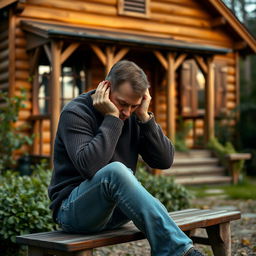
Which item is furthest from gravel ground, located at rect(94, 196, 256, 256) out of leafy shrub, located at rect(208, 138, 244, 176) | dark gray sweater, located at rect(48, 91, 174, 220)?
leafy shrub, located at rect(208, 138, 244, 176)

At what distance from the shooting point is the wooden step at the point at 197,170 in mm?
11398

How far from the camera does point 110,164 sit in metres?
3.19

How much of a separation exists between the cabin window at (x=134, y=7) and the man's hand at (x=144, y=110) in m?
9.40

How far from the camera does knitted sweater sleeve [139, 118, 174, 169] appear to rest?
12.1 ft

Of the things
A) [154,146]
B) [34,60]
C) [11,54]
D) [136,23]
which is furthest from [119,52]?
[154,146]

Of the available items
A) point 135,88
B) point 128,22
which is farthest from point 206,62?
point 135,88

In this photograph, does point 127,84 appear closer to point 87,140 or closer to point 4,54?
point 87,140

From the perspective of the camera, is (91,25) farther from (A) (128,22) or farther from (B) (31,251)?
(B) (31,251)

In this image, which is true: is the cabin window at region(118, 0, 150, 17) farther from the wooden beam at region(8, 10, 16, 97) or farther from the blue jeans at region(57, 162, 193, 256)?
the blue jeans at region(57, 162, 193, 256)

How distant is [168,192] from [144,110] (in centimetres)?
346

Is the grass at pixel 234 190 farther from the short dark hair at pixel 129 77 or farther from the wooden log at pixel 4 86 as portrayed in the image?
the short dark hair at pixel 129 77

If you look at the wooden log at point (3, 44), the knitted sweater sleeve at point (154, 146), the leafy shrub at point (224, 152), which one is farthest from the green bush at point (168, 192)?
the wooden log at point (3, 44)

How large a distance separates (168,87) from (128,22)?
209 cm

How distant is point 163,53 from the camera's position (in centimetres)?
1228
